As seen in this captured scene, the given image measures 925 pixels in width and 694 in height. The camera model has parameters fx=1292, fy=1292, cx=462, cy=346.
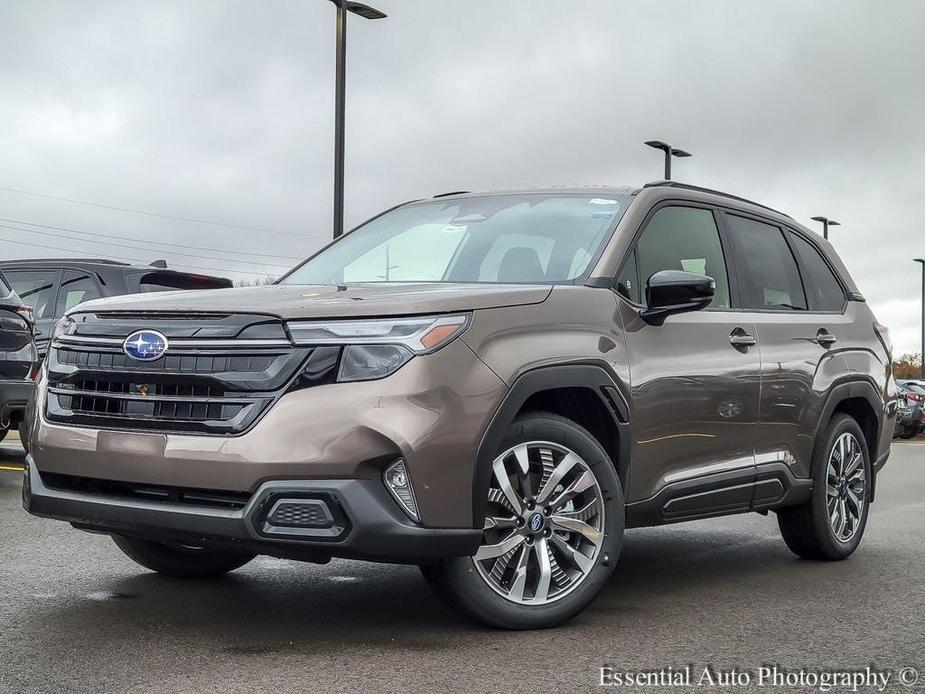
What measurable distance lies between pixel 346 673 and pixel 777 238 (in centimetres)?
400

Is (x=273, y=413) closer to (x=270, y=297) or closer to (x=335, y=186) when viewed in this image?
(x=270, y=297)

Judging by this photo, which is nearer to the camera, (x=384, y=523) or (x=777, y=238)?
(x=384, y=523)

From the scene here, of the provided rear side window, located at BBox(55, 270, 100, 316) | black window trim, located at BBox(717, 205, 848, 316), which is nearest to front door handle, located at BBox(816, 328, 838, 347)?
black window trim, located at BBox(717, 205, 848, 316)

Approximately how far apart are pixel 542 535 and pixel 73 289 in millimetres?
8973

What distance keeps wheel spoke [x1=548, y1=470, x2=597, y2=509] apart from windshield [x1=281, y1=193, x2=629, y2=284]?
0.89 m

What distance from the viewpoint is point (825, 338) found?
699cm

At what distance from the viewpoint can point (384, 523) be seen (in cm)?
435

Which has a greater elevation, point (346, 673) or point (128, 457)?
point (128, 457)

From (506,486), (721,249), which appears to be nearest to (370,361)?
(506,486)

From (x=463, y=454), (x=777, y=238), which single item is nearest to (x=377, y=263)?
(x=463, y=454)

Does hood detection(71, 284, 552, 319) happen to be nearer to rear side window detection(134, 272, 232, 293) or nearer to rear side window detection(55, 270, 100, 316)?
rear side window detection(134, 272, 232, 293)

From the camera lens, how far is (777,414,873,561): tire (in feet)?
22.5

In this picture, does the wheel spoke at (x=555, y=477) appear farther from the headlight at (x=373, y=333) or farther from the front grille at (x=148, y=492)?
the front grille at (x=148, y=492)

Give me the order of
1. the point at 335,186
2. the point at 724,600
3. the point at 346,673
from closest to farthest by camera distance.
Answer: the point at 346,673, the point at 724,600, the point at 335,186
